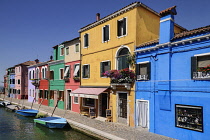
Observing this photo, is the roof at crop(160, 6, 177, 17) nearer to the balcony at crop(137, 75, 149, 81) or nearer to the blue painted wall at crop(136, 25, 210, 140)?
the blue painted wall at crop(136, 25, 210, 140)

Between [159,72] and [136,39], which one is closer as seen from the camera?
[159,72]

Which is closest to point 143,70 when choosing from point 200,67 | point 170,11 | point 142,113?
point 142,113

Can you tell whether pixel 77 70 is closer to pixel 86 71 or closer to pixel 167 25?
pixel 86 71

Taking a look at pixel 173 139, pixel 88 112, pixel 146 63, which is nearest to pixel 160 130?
pixel 173 139

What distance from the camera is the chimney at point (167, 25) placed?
10.2m

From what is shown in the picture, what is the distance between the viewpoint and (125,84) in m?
12.3

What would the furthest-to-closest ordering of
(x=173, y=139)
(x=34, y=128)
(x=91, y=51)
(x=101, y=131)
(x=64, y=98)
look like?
1. (x=64, y=98)
2. (x=91, y=51)
3. (x=34, y=128)
4. (x=101, y=131)
5. (x=173, y=139)

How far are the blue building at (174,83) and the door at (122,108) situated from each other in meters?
1.37

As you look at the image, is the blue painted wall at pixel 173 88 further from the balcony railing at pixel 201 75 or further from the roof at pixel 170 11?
the roof at pixel 170 11

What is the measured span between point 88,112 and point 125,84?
6193 mm

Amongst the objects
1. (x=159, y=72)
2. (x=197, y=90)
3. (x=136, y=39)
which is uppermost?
(x=136, y=39)

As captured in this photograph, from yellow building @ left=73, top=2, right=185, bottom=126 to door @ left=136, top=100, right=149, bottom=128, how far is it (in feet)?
1.64

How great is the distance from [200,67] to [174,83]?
166 cm

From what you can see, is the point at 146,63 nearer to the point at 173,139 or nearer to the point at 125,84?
the point at 125,84
